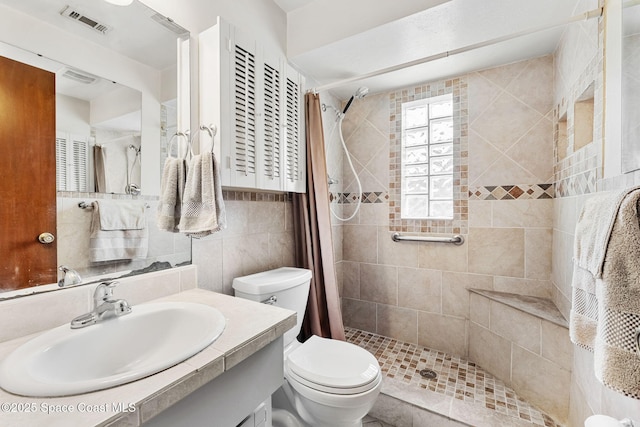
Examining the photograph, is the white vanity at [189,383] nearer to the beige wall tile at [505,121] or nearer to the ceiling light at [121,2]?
the ceiling light at [121,2]

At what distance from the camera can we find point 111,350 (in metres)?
0.83

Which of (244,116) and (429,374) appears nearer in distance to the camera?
(244,116)

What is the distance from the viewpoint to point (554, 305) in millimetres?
1641

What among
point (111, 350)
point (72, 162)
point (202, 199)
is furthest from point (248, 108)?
point (111, 350)

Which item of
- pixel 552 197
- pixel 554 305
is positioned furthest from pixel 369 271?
pixel 552 197

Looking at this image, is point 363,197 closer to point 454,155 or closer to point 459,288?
point 454,155

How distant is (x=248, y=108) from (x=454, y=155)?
4.93ft

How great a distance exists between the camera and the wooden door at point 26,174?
77 cm

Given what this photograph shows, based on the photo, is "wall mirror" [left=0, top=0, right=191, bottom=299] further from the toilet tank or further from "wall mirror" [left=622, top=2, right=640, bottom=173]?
"wall mirror" [left=622, top=2, right=640, bottom=173]

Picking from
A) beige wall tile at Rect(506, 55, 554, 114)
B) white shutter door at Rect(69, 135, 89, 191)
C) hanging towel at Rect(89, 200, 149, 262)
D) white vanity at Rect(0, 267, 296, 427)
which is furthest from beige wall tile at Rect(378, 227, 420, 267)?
white shutter door at Rect(69, 135, 89, 191)

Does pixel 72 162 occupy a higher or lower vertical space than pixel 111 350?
higher

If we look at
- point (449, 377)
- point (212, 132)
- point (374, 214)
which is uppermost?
point (212, 132)

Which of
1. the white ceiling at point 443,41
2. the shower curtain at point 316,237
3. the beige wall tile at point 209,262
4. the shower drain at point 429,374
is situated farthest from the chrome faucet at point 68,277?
the shower drain at point 429,374

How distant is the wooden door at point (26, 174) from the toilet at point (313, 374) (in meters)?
0.77
